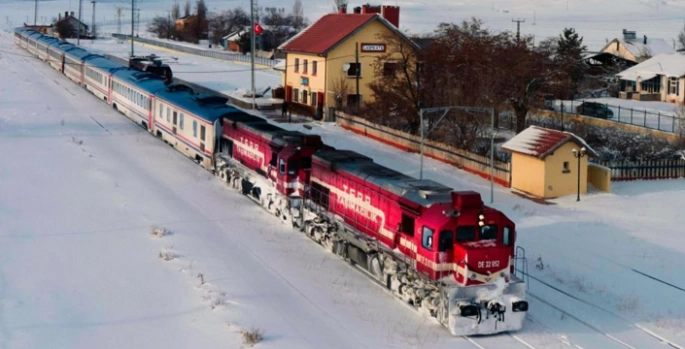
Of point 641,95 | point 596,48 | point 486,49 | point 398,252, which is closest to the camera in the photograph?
point 398,252

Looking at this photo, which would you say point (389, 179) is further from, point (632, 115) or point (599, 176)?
point (632, 115)

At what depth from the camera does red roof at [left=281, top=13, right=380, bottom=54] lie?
177 ft

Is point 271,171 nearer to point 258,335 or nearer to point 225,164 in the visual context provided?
point 225,164

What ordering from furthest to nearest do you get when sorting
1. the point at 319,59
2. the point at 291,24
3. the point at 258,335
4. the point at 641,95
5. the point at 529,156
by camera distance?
1. the point at 291,24
2. the point at 641,95
3. the point at 319,59
4. the point at 529,156
5. the point at 258,335

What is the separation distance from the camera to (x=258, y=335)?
18156 mm

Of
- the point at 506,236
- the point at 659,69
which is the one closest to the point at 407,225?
the point at 506,236

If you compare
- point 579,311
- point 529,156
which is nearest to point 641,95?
point 529,156

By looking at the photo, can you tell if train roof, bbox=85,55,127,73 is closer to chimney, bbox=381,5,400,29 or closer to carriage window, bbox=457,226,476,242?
chimney, bbox=381,5,400,29

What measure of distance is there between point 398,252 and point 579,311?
14.6 feet

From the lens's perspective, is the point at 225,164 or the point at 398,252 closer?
the point at 398,252

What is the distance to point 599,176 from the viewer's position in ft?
112

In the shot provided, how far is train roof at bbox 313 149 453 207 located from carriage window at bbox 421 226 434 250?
653mm

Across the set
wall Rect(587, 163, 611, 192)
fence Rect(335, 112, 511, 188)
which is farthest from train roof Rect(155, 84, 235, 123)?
wall Rect(587, 163, 611, 192)

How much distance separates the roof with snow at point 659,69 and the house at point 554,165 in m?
33.9
